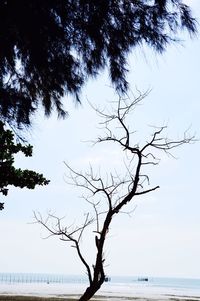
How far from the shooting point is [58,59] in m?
4.41

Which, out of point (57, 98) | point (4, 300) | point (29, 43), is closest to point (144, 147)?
point (57, 98)

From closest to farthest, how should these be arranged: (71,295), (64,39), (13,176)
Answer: (64,39) < (13,176) < (71,295)

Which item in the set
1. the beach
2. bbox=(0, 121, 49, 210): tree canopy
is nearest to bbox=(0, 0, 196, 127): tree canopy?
bbox=(0, 121, 49, 210): tree canopy

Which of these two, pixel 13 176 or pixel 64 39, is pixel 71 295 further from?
pixel 64 39

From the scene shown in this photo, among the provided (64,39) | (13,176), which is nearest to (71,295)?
(13,176)

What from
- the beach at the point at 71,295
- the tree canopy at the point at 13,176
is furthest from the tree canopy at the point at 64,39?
the beach at the point at 71,295

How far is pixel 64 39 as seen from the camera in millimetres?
→ 4309

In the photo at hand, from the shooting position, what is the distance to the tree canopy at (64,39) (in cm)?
394

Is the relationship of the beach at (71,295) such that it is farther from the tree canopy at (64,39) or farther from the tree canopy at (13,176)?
the tree canopy at (64,39)

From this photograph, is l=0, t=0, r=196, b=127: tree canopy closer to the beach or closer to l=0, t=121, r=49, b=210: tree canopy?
l=0, t=121, r=49, b=210: tree canopy

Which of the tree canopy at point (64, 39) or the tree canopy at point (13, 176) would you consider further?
the tree canopy at point (13, 176)

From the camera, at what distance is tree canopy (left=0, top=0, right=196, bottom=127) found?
3.94 meters

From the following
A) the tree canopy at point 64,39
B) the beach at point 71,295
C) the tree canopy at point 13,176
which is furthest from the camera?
the beach at point 71,295

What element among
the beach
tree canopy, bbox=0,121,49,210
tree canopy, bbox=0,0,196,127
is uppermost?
tree canopy, bbox=0,0,196,127
